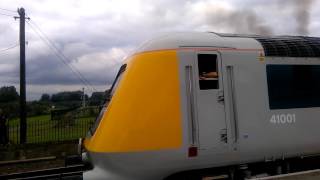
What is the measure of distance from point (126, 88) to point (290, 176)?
2934mm

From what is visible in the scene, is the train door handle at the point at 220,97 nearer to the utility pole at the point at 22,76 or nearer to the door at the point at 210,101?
the door at the point at 210,101

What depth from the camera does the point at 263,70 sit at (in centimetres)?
820

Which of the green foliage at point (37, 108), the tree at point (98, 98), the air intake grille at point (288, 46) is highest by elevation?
the green foliage at point (37, 108)

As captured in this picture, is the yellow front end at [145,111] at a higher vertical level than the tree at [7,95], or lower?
lower

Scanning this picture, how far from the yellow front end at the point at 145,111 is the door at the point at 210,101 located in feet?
1.16

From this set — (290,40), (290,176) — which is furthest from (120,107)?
(290,40)

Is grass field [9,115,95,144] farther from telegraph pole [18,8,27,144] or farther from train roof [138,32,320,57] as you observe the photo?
train roof [138,32,320,57]

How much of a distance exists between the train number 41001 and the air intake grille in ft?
3.54

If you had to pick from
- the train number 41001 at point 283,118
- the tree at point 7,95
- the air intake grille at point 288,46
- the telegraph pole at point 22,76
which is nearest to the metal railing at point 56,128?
the telegraph pole at point 22,76

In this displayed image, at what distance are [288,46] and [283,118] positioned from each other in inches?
53.5

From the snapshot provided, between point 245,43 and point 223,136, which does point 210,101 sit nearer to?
point 223,136

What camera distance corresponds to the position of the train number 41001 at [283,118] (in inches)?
321

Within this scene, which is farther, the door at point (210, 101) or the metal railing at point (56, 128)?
the metal railing at point (56, 128)

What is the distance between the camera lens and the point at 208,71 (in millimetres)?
7773
